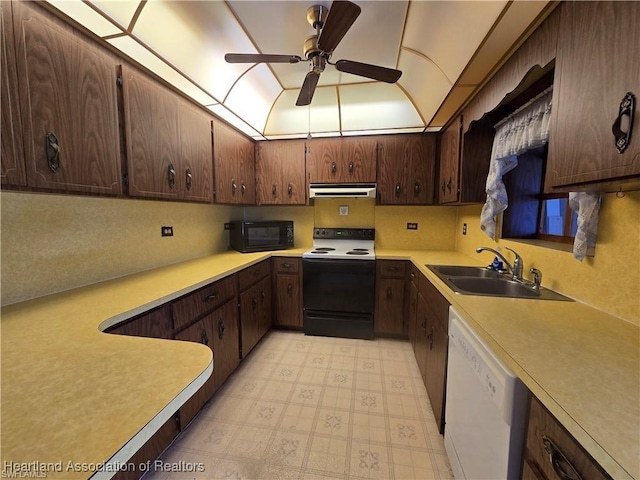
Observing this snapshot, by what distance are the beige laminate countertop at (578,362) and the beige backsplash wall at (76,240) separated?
6.85ft

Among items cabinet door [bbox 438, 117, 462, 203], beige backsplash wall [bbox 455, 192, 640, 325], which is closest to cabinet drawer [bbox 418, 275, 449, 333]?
beige backsplash wall [bbox 455, 192, 640, 325]

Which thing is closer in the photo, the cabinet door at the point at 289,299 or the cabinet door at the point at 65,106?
the cabinet door at the point at 65,106

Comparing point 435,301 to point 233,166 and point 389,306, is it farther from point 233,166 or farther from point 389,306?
point 233,166

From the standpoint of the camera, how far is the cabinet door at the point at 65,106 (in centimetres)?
100

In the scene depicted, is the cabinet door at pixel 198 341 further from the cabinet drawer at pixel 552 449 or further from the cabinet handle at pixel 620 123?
the cabinet handle at pixel 620 123

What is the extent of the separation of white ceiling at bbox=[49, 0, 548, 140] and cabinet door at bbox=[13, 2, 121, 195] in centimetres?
14

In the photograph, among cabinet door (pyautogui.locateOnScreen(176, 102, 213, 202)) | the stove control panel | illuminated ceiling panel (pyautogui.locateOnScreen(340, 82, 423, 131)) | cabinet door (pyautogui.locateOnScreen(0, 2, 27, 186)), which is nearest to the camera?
cabinet door (pyautogui.locateOnScreen(0, 2, 27, 186))

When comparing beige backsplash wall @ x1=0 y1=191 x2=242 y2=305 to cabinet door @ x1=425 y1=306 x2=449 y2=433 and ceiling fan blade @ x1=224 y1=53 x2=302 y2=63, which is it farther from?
cabinet door @ x1=425 y1=306 x2=449 y2=433

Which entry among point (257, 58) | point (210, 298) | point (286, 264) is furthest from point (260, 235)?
point (257, 58)

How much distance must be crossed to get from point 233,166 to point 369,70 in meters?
1.56

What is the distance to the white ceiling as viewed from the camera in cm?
127

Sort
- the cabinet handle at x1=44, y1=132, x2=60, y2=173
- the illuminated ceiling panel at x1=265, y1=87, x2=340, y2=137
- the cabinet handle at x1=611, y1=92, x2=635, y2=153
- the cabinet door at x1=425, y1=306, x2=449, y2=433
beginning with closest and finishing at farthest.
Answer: the cabinet handle at x1=611, y1=92, x2=635, y2=153 → the cabinet handle at x1=44, y1=132, x2=60, y2=173 → the cabinet door at x1=425, y1=306, x2=449, y2=433 → the illuminated ceiling panel at x1=265, y1=87, x2=340, y2=137

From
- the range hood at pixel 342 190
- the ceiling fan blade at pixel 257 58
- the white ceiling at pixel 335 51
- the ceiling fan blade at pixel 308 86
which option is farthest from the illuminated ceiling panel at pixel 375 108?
the ceiling fan blade at pixel 257 58

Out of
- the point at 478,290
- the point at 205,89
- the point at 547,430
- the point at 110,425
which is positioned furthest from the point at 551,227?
the point at 205,89
